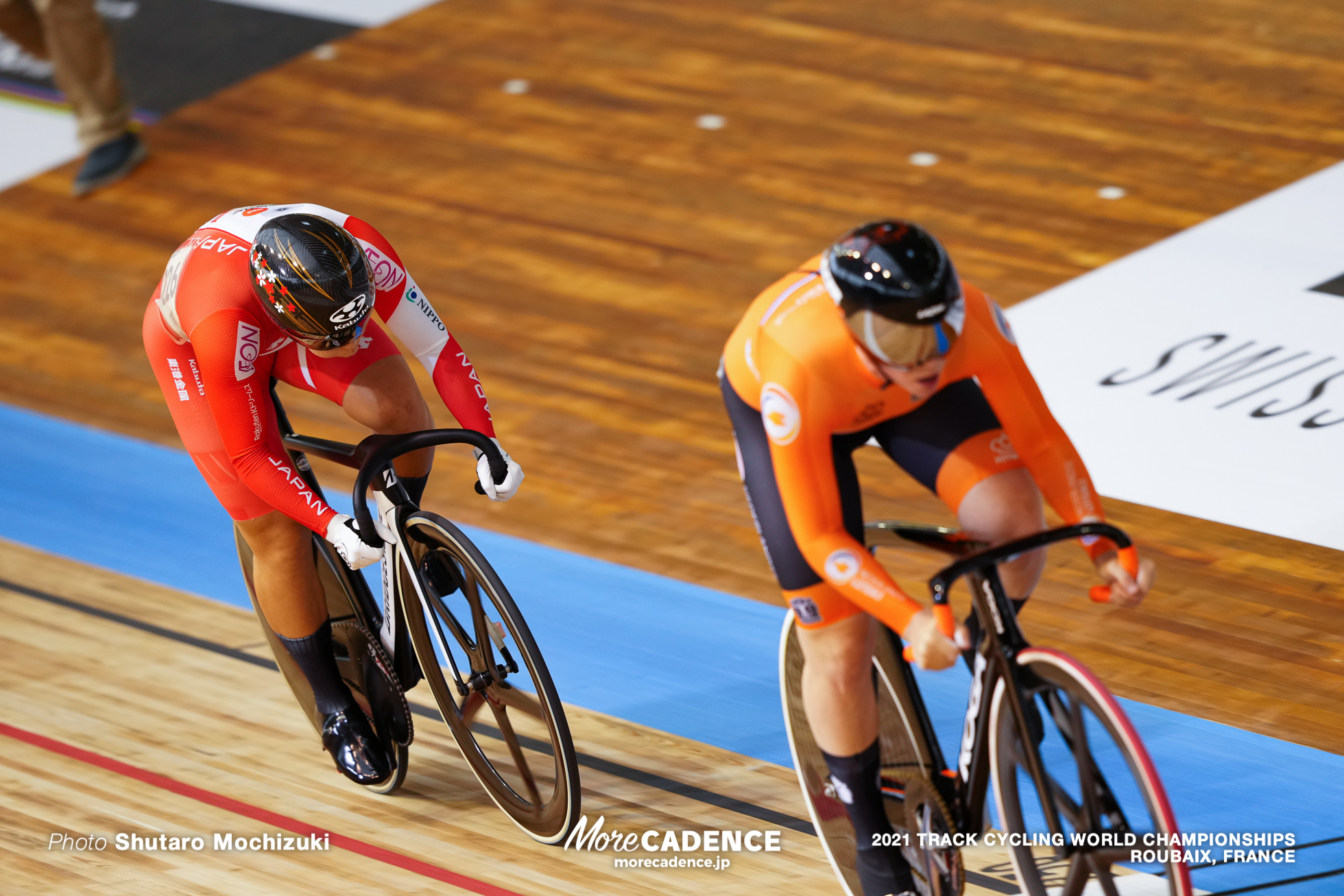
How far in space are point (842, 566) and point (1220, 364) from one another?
102 inches

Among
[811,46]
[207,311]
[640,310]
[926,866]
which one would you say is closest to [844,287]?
[926,866]

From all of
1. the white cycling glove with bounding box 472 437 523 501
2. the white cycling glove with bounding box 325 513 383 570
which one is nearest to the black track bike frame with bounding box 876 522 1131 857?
the white cycling glove with bounding box 472 437 523 501

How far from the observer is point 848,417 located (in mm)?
2318

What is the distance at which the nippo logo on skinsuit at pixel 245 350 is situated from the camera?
2.82 meters

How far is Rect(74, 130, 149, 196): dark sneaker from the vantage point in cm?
652

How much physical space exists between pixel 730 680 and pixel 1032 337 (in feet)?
5.57

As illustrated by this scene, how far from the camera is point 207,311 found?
9.32 ft

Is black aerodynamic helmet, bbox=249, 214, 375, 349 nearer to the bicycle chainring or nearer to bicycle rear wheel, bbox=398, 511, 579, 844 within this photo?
bicycle rear wheel, bbox=398, 511, 579, 844

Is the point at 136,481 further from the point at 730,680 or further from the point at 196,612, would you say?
the point at 730,680

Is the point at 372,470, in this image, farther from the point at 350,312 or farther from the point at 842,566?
the point at 842,566

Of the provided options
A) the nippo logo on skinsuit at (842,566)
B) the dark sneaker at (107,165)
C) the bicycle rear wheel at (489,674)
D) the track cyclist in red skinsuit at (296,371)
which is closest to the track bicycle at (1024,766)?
the nippo logo on skinsuit at (842,566)

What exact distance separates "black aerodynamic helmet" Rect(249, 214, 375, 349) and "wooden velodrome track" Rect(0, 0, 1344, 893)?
1.09 m

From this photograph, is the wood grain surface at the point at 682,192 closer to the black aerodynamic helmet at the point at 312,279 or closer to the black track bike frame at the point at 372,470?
the black track bike frame at the point at 372,470

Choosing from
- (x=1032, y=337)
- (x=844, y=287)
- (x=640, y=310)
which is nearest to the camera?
(x=844, y=287)
